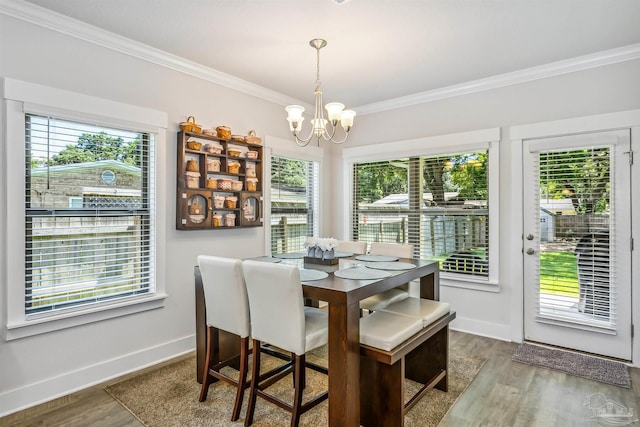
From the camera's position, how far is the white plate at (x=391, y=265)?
253 cm

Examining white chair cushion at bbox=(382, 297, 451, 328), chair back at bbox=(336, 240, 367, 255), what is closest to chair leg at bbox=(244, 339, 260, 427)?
white chair cushion at bbox=(382, 297, 451, 328)

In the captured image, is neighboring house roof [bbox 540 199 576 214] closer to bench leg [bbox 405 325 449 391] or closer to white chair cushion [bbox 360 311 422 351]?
bench leg [bbox 405 325 449 391]

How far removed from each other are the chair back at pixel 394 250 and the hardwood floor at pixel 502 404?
3.59 ft

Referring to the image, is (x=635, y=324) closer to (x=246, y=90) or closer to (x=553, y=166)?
(x=553, y=166)

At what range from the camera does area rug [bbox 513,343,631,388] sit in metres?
2.71

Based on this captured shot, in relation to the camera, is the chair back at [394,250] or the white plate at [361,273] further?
the chair back at [394,250]

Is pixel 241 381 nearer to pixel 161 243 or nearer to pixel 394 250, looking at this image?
pixel 161 243

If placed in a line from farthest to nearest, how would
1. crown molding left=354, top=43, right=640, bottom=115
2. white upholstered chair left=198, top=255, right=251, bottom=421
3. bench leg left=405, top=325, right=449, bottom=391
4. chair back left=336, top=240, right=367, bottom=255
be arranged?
chair back left=336, top=240, right=367, bottom=255 → crown molding left=354, top=43, right=640, bottom=115 → bench leg left=405, top=325, right=449, bottom=391 → white upholstered chair left=198, top=255, right=251, bottom=421

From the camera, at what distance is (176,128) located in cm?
315

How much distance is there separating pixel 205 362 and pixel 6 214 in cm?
158

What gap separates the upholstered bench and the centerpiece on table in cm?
56

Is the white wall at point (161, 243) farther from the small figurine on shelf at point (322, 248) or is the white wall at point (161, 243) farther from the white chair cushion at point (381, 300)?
the white chair cushion at point (381, 300)

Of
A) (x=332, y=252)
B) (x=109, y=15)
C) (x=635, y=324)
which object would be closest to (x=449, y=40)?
(x=332, y=252)

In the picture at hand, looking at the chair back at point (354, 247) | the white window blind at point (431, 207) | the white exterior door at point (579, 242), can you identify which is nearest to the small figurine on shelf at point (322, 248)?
the chair back at point (354, 247)
